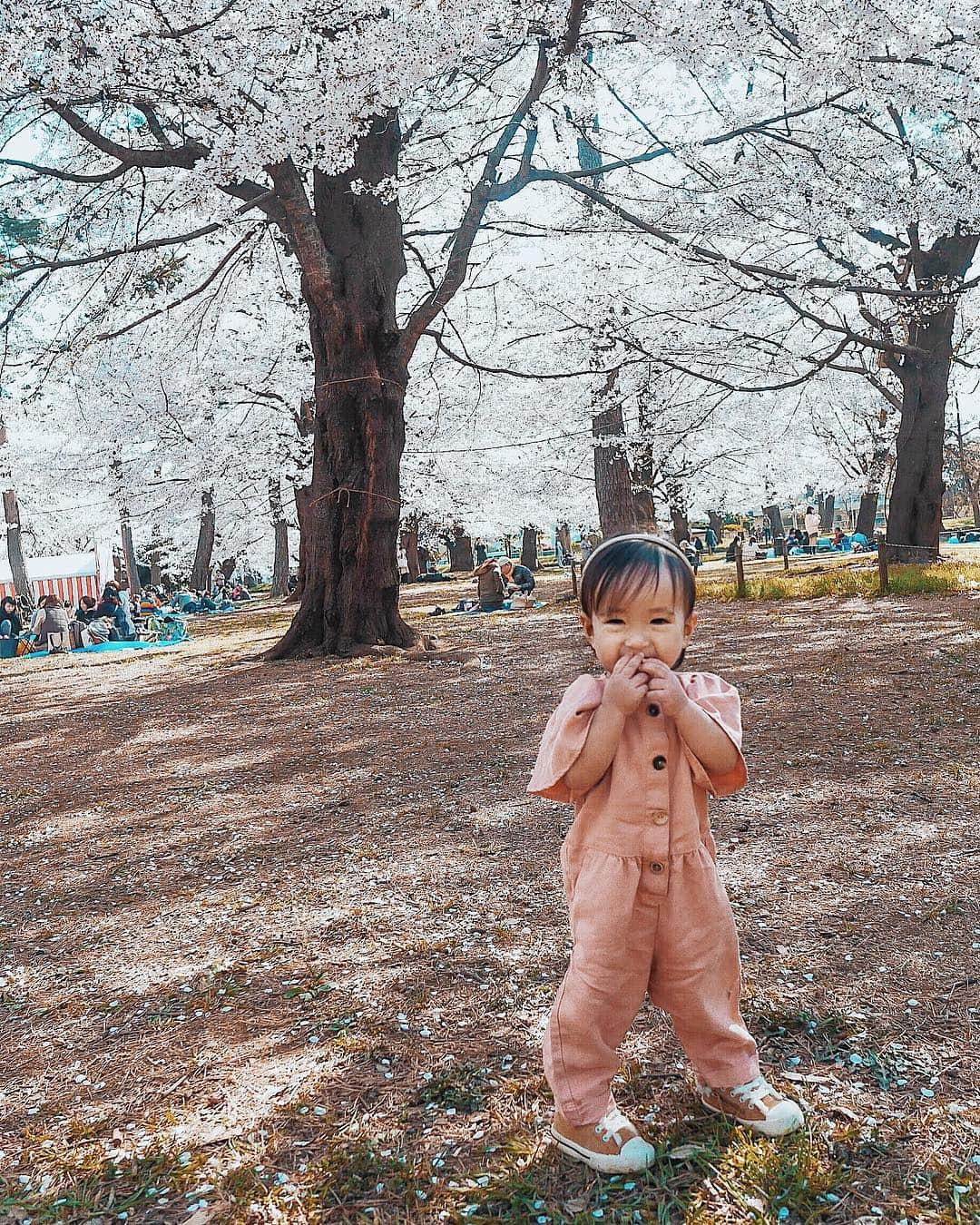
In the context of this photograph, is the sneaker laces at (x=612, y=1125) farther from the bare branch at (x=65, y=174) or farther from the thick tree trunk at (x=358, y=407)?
the bare branch at (x=65, y=174)

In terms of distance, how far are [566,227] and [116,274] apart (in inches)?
231

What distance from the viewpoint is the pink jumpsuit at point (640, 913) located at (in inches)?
80.7

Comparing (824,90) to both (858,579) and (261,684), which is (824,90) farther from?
(261,684)

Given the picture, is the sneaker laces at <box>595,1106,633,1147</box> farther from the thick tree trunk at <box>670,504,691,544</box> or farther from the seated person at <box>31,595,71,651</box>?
the thick tree trunk at <box>670,504,691,544</box>

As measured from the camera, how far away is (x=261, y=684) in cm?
959

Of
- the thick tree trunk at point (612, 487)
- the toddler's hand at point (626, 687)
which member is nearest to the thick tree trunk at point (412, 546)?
the thick tree trunk at point (612, 487)

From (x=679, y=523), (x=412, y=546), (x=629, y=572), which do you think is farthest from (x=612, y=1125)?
(x=679, y=523)

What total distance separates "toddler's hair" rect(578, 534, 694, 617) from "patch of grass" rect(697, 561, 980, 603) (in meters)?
11.6

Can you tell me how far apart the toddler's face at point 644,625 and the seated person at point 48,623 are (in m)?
16.6

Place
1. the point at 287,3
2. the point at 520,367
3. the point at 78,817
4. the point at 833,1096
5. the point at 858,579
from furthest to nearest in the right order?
the point at 520,367
the point at 858,579
the point at 287,3
the point at 78,817
the point at 833,1096

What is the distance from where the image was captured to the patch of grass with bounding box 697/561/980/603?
1288 cm

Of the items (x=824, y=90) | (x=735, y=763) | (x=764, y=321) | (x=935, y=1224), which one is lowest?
(x=935, y=1224)

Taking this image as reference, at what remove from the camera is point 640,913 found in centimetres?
205

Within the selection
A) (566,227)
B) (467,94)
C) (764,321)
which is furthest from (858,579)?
(467,94)
